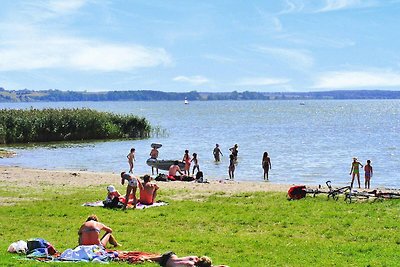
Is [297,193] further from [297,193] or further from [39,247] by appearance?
[39,247]

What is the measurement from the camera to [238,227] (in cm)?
1545

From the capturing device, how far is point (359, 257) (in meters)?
11.9

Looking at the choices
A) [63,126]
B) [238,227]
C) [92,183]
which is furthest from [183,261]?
[63,126]

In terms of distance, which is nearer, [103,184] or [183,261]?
[183,261]

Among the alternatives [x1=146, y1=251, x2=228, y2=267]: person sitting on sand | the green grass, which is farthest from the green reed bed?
[x1=146, y1=251, x2=228, y2=267]: person sitting on sand

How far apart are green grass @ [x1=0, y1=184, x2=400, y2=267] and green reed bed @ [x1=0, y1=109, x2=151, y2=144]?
122 feet

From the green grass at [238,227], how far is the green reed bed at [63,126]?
37.2 m

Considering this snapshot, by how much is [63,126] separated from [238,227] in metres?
47.2

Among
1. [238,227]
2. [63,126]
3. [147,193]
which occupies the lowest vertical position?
[238,227]

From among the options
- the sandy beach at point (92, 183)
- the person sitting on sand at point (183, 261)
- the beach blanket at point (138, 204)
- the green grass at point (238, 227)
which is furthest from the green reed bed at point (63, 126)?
the person sitting on sand at point (183, 261)

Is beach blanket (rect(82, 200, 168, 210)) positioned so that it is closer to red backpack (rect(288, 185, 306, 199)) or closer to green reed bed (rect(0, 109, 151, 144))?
red backpack (rect(288, 185, 306, 199))

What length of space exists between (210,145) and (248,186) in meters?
36.0

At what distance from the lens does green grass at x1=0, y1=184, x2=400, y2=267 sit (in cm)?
1212

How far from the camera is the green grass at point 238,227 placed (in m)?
12.1
